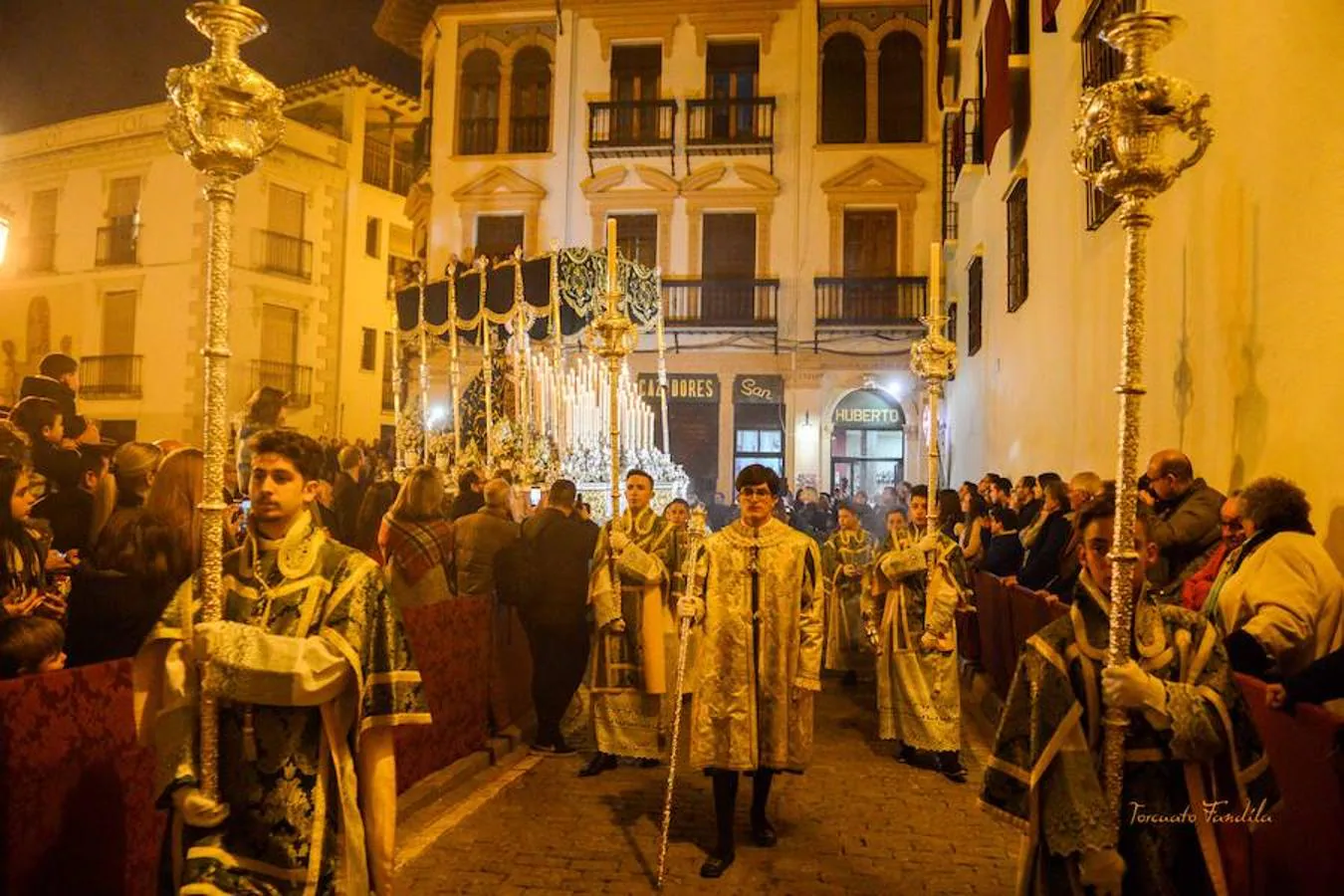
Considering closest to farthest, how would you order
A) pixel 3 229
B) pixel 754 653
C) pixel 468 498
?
pixel 754 653, pixel 3 229, pixel 468 498

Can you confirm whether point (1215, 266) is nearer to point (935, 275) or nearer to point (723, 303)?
point (935, 275)

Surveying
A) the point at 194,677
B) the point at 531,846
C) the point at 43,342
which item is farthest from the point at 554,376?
the point at 43,342

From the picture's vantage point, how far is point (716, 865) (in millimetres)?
5246

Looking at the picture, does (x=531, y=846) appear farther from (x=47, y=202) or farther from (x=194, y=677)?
(x=47, y=202)

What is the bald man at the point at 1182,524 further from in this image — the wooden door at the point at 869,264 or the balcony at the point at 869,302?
the wooden door at the point at 869,264

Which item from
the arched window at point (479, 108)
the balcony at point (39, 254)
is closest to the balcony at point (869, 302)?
the arched window at point (479, 108)

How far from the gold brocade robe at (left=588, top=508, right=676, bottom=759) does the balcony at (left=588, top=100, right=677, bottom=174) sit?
19024mm

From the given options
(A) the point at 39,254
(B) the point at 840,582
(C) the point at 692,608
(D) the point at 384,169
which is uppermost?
(D) the point at 384,169

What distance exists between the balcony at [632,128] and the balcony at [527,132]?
4.63 ft

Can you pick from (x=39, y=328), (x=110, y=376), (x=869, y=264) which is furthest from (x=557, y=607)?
(x=39, y=328)

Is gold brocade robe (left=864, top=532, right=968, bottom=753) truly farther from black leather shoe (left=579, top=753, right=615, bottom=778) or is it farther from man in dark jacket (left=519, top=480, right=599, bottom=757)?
man in dark jacket (left=519, top=480, right=599, bottom=757)

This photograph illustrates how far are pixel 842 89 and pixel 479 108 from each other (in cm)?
894

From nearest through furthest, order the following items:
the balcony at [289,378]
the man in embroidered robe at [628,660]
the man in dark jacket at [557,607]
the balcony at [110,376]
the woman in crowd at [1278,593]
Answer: the woman in crowd at [1278,593], the man in embroidered robe at [628,660], the man in dark jacket at [557,607], the balcony at [110,376], the balcony at [289,378]

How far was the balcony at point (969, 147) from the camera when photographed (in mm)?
16266
